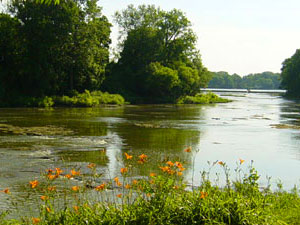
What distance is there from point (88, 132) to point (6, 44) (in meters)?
32.9

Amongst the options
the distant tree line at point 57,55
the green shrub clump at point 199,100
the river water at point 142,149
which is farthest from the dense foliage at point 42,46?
the river water at point 142,149

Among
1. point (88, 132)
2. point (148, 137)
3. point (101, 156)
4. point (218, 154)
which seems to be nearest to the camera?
point (101, 156)

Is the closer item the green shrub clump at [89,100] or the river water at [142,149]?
the river water at [142,149]

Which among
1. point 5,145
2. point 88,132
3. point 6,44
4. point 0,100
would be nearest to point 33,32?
point 6,44

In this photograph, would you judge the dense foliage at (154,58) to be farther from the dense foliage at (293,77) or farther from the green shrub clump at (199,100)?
the dense foliage at (293,77)

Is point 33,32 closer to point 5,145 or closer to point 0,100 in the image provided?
point 0,100

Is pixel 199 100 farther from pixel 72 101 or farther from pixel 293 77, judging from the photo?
pixel 293 77

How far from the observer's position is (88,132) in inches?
944

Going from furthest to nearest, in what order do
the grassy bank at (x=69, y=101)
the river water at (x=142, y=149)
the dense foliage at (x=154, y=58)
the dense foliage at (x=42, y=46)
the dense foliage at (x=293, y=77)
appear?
the dense foliage at (x=293, y=77) < the dense foliage at (x=154, y=58) < the dense foliage at (x=42, y=46) < the grassy bank at (x=69, y=101) < the river water at (x=142, y=149)

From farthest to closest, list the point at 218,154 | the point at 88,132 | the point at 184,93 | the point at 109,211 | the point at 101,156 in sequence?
1. the point at 184,93
2. the point at 88,132
3. the point at 218,154
4. the point at 101,156
5. the point at 109,211

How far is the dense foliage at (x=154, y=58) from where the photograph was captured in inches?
2724

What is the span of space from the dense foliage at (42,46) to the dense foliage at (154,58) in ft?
48.3

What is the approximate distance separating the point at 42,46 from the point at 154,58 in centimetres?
2792

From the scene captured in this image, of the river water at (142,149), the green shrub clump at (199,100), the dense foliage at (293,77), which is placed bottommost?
the green shrub clump at (199,100)
